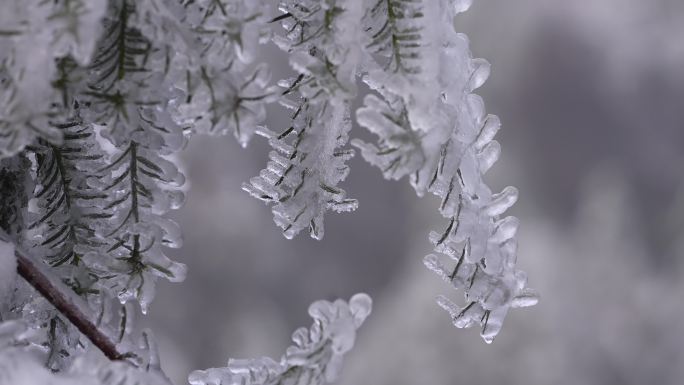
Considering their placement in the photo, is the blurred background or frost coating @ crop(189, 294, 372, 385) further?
the blurred background

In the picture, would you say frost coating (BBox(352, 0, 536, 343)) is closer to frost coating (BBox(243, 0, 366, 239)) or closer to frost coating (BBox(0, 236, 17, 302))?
frost coating (BBox(243, 0, 366, 239))

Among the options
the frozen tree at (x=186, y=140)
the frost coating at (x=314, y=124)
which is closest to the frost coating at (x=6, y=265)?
the frozen tree at (x=186, y=140)

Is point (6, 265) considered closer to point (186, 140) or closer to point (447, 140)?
point (186, 140)

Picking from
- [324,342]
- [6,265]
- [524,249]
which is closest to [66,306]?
[6,265]

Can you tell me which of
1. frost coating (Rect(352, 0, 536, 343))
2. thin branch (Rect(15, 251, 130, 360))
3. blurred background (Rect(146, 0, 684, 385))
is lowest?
blurred background (Rect(146, 0, 684, 385))

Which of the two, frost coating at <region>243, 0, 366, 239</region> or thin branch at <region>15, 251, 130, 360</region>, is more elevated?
frost coating at <region>243, 0, 366, 239</region>

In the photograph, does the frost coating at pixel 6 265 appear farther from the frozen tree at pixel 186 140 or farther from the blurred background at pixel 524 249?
the blurred background at pixel 524 249

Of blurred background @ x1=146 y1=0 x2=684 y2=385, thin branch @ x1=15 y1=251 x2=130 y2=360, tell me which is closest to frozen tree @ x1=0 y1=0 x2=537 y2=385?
thin branch @ x1=15 y1=251 x2=130 y2=360
